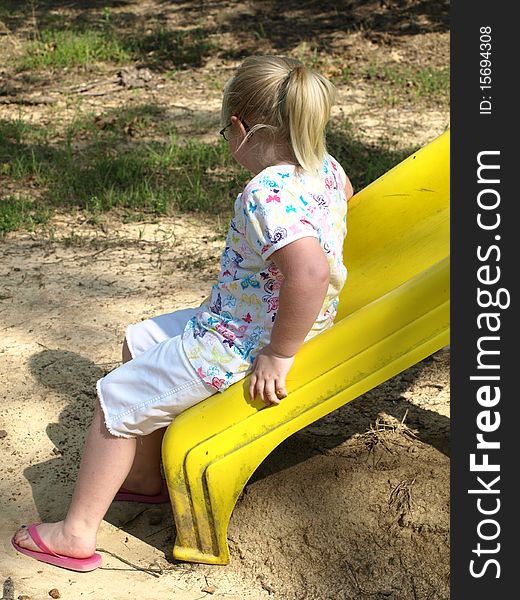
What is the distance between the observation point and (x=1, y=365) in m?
3.44

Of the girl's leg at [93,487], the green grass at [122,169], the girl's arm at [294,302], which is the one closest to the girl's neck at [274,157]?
the girl's arm at [294,302]

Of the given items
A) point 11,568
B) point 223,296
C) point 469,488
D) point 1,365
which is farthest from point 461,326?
point 1,365

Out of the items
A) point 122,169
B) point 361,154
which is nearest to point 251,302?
point 122,169

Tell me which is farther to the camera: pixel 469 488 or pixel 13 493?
pixel 13 493

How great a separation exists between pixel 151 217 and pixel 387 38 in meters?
3.52

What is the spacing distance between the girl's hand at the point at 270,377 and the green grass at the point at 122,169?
7.82ft

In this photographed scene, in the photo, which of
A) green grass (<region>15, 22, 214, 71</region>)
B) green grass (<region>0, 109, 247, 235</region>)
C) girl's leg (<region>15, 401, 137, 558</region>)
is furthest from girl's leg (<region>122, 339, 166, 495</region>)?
green grass (<region>15, 22, 214, 71</region>)

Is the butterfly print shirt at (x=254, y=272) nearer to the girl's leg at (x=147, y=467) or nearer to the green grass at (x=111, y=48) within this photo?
the girl's leg at (x=147, y=467)

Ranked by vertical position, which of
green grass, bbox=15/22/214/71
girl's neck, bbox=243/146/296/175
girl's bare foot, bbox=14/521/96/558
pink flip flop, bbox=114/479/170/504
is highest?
girl's neck, bbox=243/146/296/175

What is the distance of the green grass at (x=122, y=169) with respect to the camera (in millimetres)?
4758

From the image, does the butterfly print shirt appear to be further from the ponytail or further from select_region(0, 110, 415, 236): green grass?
select_region(0, 110, 415, 236): green grass

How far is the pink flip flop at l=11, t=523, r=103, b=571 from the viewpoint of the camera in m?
2.51

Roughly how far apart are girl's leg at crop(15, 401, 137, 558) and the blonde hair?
2.65 ft

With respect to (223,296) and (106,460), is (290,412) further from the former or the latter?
(106,460)
